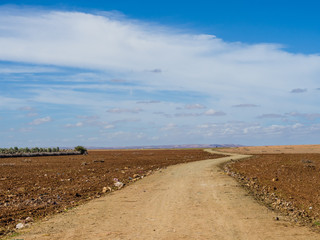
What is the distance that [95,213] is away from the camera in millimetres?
13172

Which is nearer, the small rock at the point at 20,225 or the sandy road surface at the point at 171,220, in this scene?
the sandy road surface at the point at 171,220

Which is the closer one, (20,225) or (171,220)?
(20,225)

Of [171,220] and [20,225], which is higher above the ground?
[171,220]

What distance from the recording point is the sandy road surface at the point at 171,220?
9.98 meters

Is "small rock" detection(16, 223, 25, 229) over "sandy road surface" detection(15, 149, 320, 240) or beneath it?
beneath

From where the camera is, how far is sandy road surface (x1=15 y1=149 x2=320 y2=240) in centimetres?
998

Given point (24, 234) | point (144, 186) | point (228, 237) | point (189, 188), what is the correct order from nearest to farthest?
point (228, 237), point (24, 234), point (189, 188), point (144, 186)

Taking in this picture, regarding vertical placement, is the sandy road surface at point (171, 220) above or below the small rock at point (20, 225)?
above

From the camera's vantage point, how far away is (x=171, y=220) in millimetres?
11656

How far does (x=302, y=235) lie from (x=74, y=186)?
48.5 feet

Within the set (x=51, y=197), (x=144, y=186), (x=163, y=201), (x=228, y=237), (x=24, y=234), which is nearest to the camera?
(x=228, y=237)

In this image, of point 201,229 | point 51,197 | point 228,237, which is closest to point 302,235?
point 228,237

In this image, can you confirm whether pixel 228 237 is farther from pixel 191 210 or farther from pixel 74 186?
pixel 74 186

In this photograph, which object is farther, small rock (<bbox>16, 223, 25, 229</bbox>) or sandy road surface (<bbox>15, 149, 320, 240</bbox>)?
small rock (<bbox>16, 223, 25, 229</bbox>)
